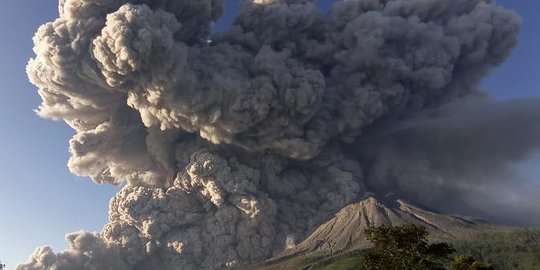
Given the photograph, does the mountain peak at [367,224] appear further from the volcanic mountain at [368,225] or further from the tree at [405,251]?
the tree at [405,251]

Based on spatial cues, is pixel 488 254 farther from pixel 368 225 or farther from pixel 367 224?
pixel 367 224

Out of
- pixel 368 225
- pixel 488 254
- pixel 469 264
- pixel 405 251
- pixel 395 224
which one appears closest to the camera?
pixel 469 264

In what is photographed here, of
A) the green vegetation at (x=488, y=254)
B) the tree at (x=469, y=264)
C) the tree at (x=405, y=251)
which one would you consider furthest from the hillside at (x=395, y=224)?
the tree at (x=469, y=264)

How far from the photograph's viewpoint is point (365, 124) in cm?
9531

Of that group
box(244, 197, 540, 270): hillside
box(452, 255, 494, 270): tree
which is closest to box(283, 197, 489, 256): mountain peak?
box(244, 197, 540, 270): hillside

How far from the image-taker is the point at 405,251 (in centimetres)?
2719

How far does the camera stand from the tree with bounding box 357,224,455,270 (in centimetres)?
2617

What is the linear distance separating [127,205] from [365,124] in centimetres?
4674

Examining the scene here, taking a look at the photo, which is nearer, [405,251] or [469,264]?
[469,264]

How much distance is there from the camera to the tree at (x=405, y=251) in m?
26.2

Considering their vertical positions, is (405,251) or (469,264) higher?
(405,251)

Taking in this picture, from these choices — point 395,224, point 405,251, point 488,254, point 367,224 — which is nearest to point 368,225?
point 367,224

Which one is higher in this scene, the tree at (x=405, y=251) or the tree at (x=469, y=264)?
the tree at (x=405, y=251)

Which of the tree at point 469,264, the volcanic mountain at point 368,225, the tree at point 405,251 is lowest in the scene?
the tree at point 469,264
